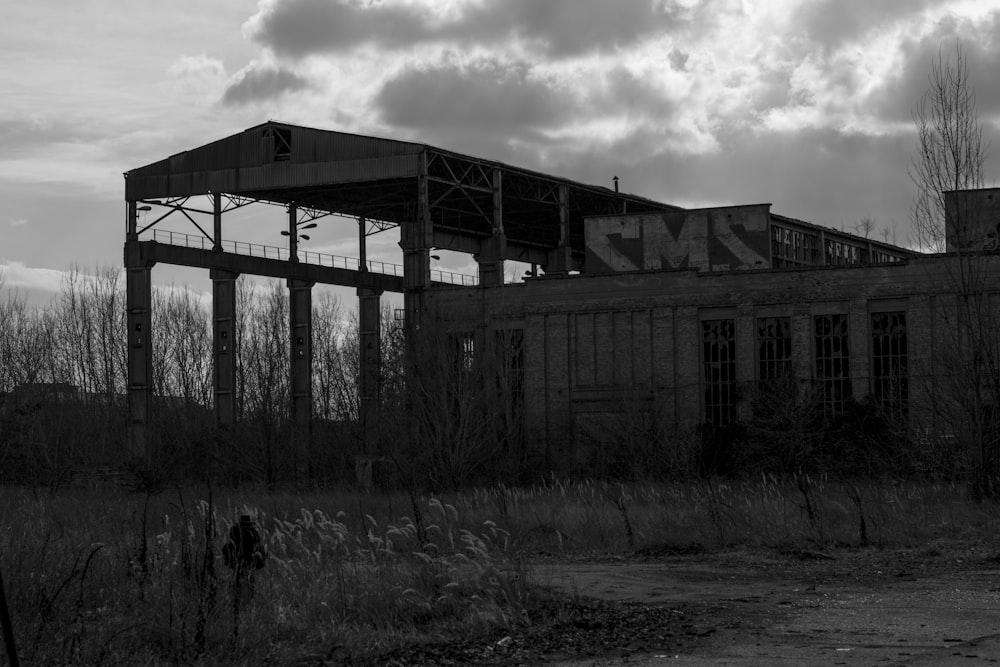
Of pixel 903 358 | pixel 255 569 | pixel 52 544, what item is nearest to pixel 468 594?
pixel 255 569

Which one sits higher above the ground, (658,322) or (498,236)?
(498,236)

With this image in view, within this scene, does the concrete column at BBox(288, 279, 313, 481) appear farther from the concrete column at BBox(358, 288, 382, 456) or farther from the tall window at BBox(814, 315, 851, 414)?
the tall window at BBox(814, 315, 851, 414)

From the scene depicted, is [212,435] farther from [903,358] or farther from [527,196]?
[903,358]

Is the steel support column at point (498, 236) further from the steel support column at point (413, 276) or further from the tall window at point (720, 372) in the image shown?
the tall window at point (720, 372)

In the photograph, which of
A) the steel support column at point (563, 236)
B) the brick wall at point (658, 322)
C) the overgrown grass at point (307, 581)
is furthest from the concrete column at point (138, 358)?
the overgrown grass at point (307, 581)

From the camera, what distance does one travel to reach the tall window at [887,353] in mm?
46094

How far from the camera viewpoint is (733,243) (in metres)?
53.7

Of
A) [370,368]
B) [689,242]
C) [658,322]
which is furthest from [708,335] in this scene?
[370,368]

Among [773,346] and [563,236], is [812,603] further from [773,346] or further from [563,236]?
[563,236]

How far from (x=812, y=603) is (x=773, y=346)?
3436 cm

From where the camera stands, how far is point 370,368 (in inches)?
2041

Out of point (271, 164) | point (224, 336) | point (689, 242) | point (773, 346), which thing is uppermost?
point (271, 164)

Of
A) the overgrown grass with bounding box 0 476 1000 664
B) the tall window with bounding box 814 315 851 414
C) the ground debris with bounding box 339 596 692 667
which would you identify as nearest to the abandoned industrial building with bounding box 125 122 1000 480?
the tall window with bounding box 814 315 851 414

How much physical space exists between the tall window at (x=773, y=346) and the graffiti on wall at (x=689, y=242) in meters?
5.83
